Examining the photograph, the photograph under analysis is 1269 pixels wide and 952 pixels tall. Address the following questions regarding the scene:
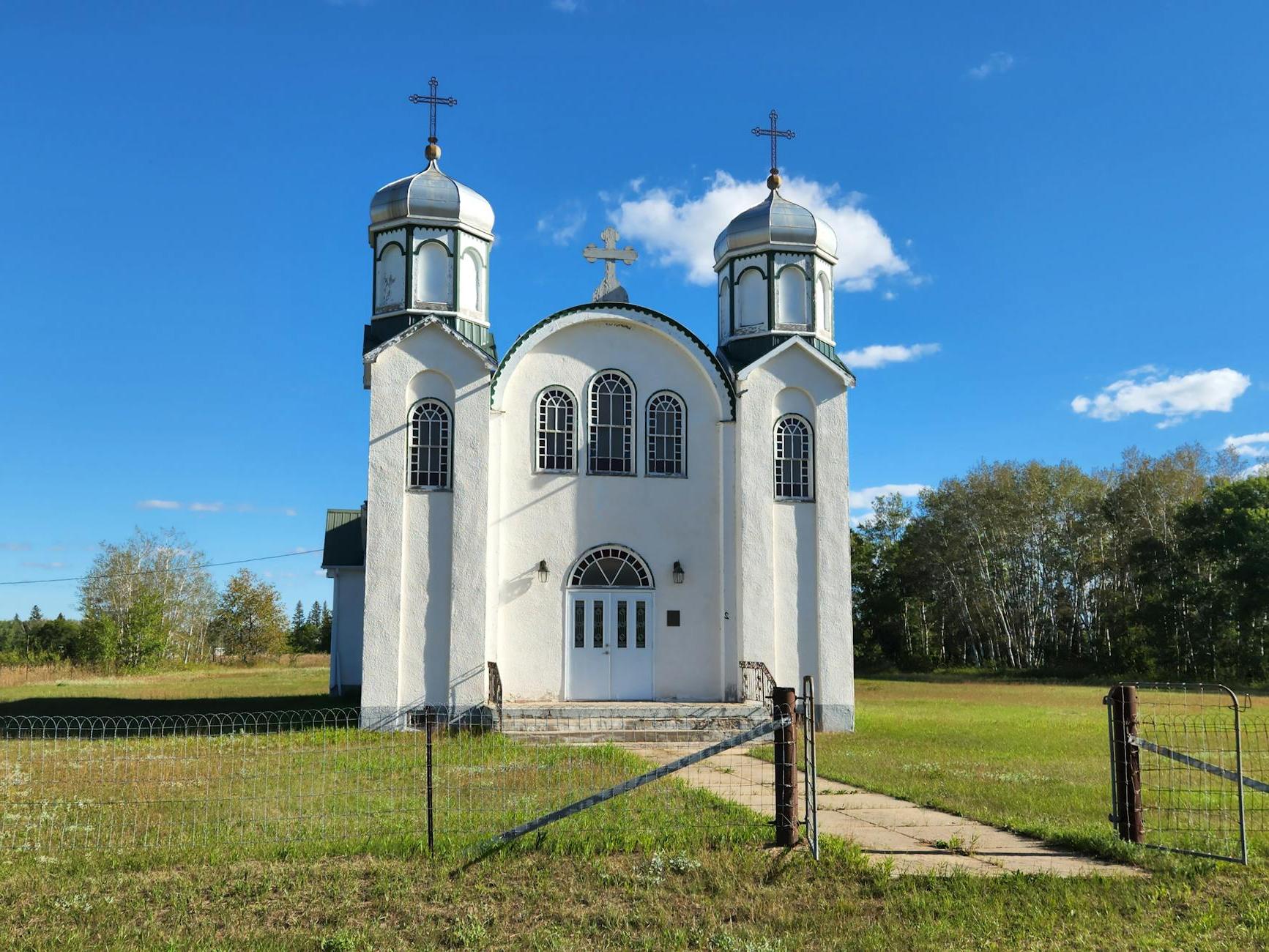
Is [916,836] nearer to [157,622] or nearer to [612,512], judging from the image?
[612,512]

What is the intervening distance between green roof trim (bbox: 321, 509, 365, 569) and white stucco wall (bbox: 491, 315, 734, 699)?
23.0ft

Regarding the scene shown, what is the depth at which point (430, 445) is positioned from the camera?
18.4 m

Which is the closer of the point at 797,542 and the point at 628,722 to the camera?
the point at 628,722

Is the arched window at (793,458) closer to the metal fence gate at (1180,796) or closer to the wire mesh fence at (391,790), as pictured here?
the wire mesh fence at (391,790)

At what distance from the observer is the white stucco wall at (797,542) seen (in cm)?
1886

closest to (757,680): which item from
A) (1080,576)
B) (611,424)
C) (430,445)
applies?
(611,424)

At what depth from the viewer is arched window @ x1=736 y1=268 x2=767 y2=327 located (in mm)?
20469

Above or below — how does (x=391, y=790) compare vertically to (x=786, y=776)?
below

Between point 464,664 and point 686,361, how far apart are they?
674 centimetres

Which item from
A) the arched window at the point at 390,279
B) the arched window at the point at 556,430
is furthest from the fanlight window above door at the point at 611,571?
the arched window at the point at 390,279

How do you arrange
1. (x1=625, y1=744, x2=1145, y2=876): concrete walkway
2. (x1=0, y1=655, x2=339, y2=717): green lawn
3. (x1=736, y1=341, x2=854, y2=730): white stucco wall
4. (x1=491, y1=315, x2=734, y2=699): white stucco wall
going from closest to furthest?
(x1=625, y1=744, x2=1145, y2=876): concrete walkway → (x1=491, y1=315, x2=734, y2=699): white stucco wall → (x1=736, y1=341, x2=854, y2=730): white stucco wall → (x1=0, y1=655, x2=339, y2=717): green lawn

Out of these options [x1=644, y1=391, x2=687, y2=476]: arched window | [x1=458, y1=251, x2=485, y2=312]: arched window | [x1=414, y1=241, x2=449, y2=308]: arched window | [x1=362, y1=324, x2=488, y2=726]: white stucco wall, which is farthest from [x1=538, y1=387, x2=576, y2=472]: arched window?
[x1=414, y1=241, x2=449, y2=308]: arched window

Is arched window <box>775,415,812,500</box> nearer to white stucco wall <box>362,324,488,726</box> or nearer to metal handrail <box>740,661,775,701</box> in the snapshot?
metal handrail <box>740,661,775,701</box>

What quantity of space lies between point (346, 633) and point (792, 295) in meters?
12.8
